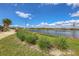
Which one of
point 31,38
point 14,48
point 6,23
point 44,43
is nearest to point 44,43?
point 44,43

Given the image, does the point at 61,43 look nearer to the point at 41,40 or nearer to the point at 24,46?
the point at 41,40

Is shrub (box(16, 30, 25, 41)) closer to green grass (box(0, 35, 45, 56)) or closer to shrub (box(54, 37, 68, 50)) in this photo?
green grass (box(0, 35, 45, 56))

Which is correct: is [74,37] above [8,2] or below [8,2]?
below

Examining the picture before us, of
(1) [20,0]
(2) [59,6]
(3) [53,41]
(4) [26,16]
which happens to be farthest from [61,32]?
(1) [20,0]

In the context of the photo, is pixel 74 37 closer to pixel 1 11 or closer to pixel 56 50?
pixel 56 50

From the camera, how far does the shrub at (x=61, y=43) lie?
4.94 ft

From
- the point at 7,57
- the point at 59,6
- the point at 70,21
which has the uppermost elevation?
the point at 59,6

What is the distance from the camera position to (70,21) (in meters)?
1.54

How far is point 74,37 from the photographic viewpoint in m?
1.55

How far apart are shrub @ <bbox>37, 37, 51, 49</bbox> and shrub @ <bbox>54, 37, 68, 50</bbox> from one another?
62 millimetres

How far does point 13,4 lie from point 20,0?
66 mm

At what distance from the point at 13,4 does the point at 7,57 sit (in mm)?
436

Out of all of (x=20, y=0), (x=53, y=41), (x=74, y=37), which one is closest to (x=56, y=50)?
(x=53, y=41)

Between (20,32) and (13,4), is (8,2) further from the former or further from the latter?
(20,32)
